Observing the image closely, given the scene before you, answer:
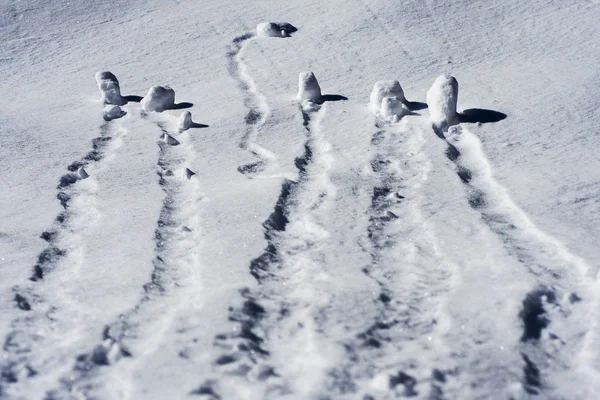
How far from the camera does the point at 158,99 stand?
116 inches

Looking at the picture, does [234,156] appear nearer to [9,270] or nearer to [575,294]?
[9,270]

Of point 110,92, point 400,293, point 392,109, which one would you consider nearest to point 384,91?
point 392,109

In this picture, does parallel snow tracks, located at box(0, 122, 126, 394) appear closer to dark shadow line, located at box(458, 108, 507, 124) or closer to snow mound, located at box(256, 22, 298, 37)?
snow mound, located at box(256, 22, 298, 37)

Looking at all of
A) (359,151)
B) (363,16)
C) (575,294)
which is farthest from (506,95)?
(575,294)

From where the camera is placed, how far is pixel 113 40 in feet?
12.1

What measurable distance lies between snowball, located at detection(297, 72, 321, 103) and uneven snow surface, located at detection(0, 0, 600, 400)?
20mm

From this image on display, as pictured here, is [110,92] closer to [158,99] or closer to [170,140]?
[158,99]

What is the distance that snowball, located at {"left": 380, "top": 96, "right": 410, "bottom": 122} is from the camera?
275 centimetres

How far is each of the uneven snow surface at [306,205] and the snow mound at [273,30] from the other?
0.02 metres

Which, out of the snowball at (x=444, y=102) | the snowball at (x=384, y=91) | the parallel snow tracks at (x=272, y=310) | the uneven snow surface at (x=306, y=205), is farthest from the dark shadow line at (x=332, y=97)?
the parallel snow tracks at (x=272, y=310)

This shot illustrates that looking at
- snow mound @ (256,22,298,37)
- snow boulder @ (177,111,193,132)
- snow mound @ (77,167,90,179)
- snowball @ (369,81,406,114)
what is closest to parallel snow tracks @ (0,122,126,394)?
snow mound @ (77,167,90,179)

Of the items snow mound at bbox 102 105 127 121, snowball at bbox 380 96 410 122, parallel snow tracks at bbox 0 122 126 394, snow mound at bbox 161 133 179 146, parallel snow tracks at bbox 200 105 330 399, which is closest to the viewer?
parallel snow tracks at bbox 200 105 330 399

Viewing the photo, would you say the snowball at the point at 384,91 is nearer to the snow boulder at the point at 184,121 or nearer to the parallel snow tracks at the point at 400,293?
the parallel snow tracks at the point at 400,293

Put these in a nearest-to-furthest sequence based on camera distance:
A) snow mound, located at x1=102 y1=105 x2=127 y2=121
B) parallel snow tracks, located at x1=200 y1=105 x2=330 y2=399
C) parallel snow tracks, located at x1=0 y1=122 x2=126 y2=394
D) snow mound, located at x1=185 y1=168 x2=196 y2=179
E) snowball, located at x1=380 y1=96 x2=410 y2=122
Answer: parallel snow tracks, located at x1=200 y1=105 x2=330 y2=399 < parallel snow tracks, located at x1=0 y1=122 x2=126 y2=394 < snow mound, located at x1=185 y1=168 x2=196 y2=179 < snowball, located at x1=380 y1=96 x2=410 y2=122 < snow mound, located at x1=102 y1=105 x2=127 y2=121
